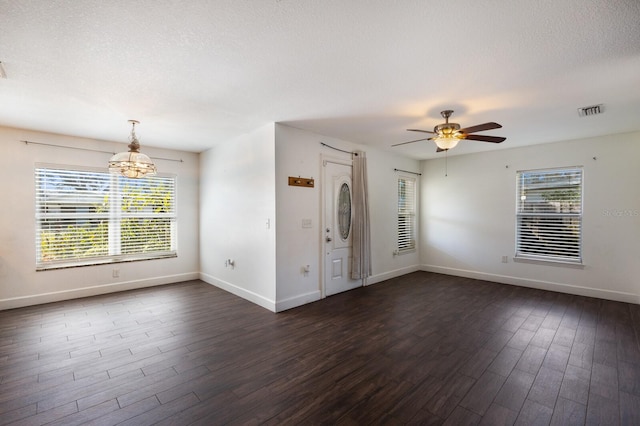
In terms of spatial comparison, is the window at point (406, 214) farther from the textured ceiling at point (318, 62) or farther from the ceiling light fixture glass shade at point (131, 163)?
the ceiling light fixture glass shade at point (131, 163)

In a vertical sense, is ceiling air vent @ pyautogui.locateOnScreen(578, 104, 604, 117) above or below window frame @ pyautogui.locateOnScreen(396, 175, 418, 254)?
above

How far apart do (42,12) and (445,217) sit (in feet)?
21.6

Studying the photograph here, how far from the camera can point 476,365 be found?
8.64 ft

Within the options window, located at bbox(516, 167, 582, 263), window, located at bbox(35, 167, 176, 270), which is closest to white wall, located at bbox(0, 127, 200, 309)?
window, located at bbox(35, 167, 176, 270)

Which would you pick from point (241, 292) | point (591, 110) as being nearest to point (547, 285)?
point (591, 110)

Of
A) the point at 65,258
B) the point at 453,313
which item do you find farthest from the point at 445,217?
the point at 65,258

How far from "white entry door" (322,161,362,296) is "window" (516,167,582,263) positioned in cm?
327

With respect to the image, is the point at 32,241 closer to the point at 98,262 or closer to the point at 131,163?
the point at 98,262

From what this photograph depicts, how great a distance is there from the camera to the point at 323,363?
2676 mm

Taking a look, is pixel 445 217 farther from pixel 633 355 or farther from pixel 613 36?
pixel 613 36

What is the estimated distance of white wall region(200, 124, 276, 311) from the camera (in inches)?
163

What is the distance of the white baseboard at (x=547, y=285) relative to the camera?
4504mm

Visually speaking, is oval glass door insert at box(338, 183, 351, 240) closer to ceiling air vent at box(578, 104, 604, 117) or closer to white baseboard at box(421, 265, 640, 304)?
white baseboard at box(421, 265, 640, 304)

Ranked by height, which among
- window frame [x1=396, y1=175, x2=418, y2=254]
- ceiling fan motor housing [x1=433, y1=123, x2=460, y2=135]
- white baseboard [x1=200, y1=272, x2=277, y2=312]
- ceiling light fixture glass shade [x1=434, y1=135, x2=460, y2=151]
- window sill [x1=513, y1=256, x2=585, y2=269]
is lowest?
white baseboard [x1=200, y1=272, x2=277, y2=312]
